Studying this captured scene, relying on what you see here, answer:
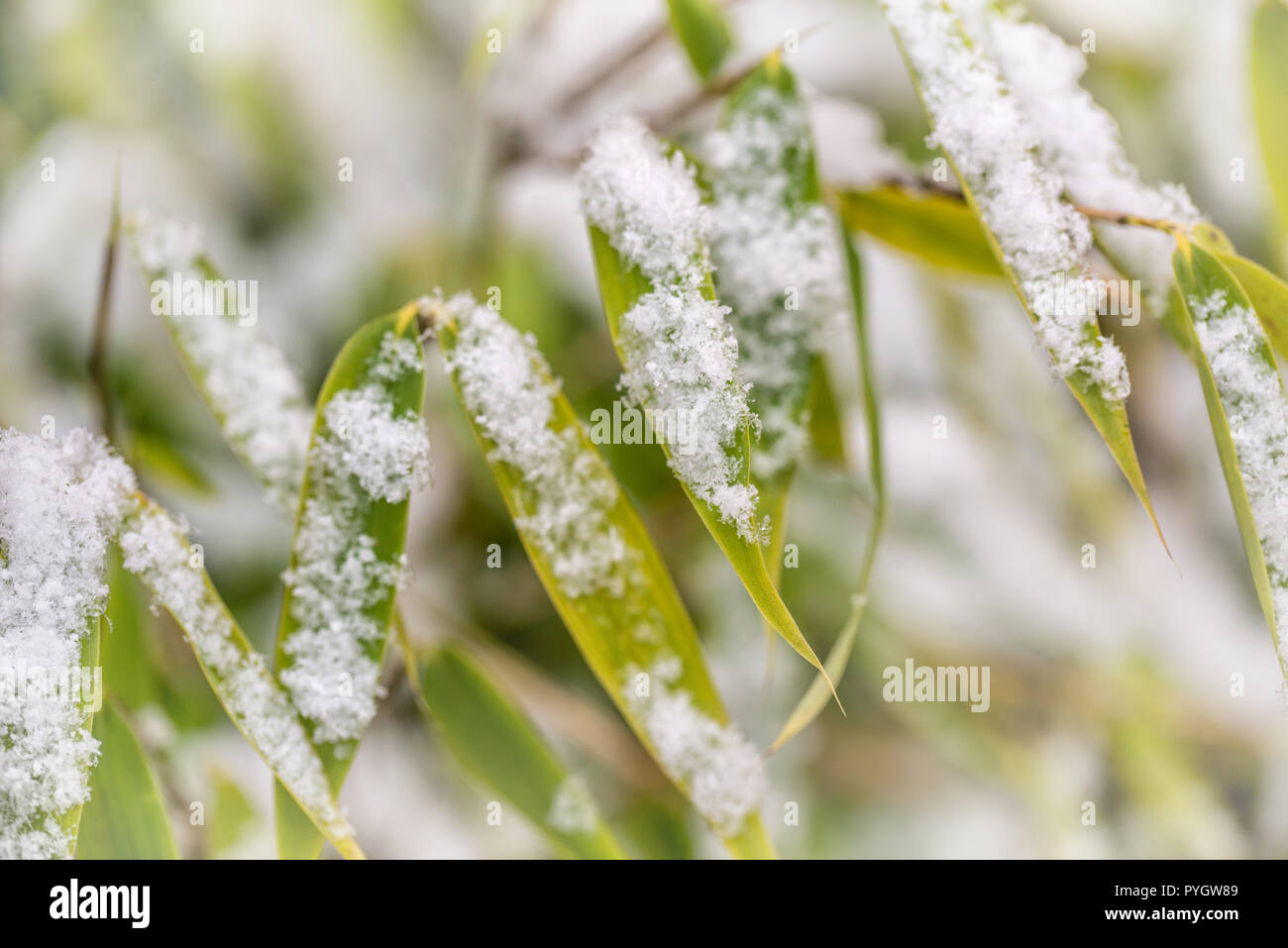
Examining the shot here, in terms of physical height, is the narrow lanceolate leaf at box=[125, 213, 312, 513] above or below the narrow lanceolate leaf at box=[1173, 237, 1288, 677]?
above

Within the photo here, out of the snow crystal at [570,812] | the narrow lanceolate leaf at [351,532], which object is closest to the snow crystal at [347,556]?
the narrow lanceolate leaf at [351,532]

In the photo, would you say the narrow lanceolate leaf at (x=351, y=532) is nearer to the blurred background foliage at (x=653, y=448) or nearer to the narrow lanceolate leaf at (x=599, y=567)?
the narrow lanceolate leaf at (x=599, y=567)

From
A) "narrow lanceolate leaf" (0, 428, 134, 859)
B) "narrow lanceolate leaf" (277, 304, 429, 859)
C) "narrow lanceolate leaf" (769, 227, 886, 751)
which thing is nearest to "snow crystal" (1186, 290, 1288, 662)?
"narrow lanceolate leaf" (769, 227, 886, 751)

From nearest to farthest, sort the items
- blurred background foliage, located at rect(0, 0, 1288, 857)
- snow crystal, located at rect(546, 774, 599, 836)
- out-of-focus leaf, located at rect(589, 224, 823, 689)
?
1. out-of-focus leaf, located at rect(589, 224, 823, 689)
2. snow crystal, located at rect(546, 774, 599, 836)
3. blurred background foliage, located at rect(0, 0, 1288, 857)

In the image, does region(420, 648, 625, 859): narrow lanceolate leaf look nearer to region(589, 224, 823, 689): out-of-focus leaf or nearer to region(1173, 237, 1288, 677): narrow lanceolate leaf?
region(589, 224, 823, 689): out-of-focus leaf
